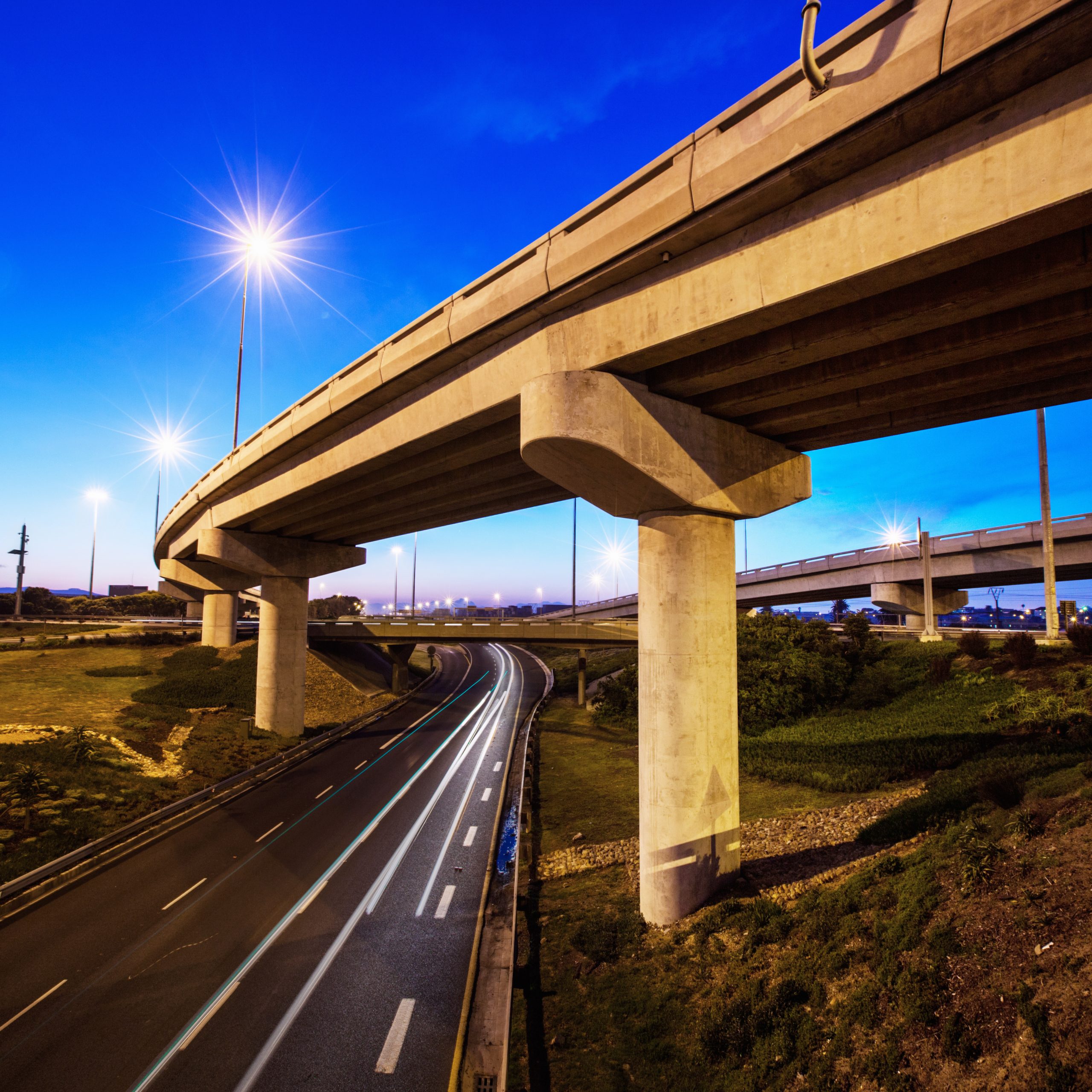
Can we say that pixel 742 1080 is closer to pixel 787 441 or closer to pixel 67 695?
pixel 787 441

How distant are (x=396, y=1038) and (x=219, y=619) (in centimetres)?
4896

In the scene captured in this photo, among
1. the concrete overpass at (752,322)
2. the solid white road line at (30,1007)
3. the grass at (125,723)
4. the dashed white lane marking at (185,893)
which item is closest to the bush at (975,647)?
the concrete overpass at (752,322)

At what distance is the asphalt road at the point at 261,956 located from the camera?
885cm

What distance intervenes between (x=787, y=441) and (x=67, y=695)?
39.4m

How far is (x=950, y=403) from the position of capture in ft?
38.8

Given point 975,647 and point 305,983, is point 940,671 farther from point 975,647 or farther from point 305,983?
point 305,983

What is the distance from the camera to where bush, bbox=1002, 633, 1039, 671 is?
21672 millimetres

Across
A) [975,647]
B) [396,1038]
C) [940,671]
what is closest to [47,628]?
[396,1038]

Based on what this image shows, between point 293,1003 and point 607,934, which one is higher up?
point 607,934

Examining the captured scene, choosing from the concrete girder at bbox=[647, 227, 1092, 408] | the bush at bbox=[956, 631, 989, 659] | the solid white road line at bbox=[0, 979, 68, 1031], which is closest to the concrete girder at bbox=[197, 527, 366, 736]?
the solid white road line at bbox=[0, 979, 68, 1031]

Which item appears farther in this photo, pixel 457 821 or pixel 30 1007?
pixel 457 821

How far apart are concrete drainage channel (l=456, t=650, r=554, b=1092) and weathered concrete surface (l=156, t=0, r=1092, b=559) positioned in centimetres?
1113

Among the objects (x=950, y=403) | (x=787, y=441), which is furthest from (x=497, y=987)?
(x=950, y=403)

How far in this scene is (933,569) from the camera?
4500 cm
